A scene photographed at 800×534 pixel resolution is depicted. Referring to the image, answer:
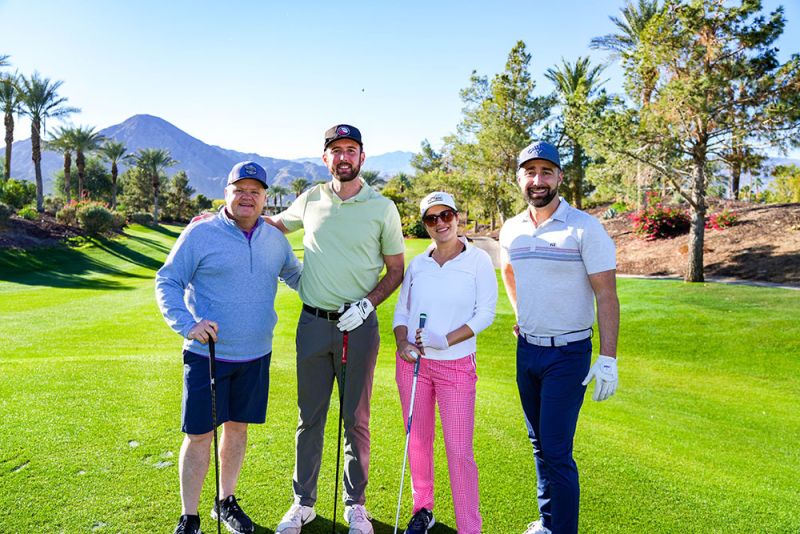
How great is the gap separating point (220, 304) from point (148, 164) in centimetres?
6749

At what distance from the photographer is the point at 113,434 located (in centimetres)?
449

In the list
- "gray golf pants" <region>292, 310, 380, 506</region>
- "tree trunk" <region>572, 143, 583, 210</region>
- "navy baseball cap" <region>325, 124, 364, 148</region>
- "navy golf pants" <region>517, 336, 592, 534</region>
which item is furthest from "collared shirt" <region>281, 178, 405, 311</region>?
"tree trunk" <region>572, 143, 583, 210</region>

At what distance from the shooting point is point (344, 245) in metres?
3.81

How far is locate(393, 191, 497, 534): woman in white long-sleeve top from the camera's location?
3.47m

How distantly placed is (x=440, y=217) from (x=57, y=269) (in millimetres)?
28456

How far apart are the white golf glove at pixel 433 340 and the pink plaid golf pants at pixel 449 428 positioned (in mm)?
152

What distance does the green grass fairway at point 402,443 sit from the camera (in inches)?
145

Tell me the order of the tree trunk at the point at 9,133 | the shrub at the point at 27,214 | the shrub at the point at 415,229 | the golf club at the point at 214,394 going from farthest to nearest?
the shrub at the point at 415,229 < the tree trunk at the point at 9,133 < the shrub at the point at 27,214 < the golf club at the point at 214,394

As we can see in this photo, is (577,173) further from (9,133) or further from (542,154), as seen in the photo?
(9,133)

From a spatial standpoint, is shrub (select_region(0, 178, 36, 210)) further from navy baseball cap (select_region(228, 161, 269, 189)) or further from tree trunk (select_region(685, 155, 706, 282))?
navy baseball cap (select_region(228, 161, 269, 189))

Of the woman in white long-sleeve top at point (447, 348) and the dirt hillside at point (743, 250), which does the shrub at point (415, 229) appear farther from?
the woman in white long-sleeve top at point (447, 348)

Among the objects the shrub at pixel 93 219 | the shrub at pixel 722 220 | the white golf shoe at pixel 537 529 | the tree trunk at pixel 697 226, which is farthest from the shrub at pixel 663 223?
the shrub at pixel 93 219

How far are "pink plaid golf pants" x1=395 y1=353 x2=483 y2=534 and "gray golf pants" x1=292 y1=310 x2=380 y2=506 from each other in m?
0.31

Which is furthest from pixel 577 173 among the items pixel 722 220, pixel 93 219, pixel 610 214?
pixel 93 219
